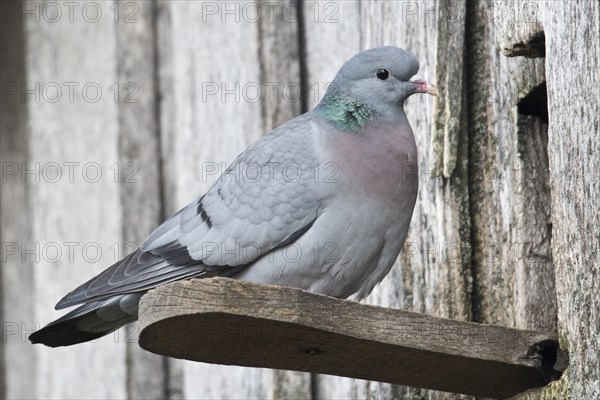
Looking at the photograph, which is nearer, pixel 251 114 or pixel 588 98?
pixel 588 98

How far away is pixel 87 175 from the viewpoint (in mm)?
5301

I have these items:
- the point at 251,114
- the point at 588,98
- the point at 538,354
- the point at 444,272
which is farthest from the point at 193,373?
the point at 588,98

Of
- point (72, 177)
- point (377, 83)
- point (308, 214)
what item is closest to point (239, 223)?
point (308, 214)

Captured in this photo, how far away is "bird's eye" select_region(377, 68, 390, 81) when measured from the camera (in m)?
3.82

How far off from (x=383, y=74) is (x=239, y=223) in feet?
2.28

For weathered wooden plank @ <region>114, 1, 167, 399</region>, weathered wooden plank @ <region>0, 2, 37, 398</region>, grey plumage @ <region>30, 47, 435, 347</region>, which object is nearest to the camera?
grey plumage @ <region>30, 47, 435, 347</region>

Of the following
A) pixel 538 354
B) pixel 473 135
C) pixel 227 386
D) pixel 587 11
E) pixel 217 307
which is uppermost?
pixel 587 11

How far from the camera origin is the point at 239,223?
3.70 m

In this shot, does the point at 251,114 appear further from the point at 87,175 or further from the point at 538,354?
the point at 538,354

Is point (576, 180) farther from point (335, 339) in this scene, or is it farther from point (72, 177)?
point (72, 177)

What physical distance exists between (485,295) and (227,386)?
1328 mm

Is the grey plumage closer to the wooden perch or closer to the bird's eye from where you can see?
the bird's eye

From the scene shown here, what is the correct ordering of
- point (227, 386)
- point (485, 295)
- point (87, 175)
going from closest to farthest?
point (485, 295) → point (227, 386) → point (87, 175)


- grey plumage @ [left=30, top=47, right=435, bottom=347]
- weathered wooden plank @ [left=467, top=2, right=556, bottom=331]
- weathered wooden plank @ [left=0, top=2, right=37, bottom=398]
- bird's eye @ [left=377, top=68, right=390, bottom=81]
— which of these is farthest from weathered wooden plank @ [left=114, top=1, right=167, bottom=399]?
weathered wooden plank @ [left=467, top=2, right=556, bottom=331]
